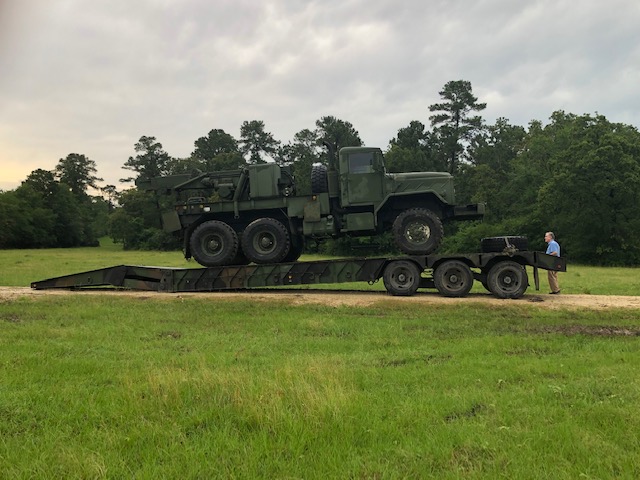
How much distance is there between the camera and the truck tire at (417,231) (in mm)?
13109

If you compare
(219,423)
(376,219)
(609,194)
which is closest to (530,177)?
(609,194)

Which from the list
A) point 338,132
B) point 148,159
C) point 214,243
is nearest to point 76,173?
point 148,159

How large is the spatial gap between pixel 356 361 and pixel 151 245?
223ft

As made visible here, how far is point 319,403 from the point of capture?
4.49 metres

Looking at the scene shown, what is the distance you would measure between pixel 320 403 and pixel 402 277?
9179 millimetres

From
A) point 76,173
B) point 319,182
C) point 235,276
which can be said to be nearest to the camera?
point 319,182

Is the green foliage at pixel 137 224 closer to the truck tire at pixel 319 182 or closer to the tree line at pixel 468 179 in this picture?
the tree line at pixel 468 179

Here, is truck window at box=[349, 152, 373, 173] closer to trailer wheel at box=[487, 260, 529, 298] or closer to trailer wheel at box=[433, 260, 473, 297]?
trailer wheel at box=[433, 260, 473, 297]

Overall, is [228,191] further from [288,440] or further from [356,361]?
[288,440]

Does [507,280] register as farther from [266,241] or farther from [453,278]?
[266,241]

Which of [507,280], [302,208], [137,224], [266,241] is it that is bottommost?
[507,280]

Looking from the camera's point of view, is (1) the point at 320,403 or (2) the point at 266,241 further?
(2) the point at 266,241

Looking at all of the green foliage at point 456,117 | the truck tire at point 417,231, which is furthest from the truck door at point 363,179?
the green foliage at point 456,117

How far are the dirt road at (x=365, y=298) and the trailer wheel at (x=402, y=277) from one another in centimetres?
28
